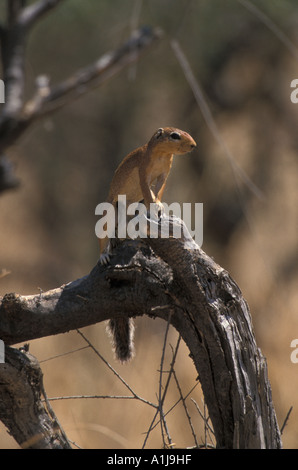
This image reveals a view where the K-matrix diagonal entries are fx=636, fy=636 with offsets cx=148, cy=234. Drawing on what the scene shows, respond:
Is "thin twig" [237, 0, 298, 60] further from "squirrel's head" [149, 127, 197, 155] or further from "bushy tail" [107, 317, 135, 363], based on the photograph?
"bushy tail" [107, 317, 135, 363]

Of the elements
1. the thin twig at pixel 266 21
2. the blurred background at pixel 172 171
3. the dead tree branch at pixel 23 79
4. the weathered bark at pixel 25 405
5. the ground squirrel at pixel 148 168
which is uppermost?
the blurred background at pixel 172 171

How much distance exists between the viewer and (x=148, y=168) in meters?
2.09

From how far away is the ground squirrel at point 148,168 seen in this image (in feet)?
6.79

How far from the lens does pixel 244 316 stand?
2.18 metres

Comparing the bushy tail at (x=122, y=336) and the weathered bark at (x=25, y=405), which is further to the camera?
the bushy tail at (x=122, y=336)

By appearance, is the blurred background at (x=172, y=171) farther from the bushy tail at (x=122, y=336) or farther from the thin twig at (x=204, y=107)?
the thin twig at (x=204, y=107)

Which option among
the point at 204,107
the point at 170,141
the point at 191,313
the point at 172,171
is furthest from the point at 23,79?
the point at 172,171

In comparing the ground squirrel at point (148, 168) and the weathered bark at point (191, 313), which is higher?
the ground squirrel at point (148, 168)

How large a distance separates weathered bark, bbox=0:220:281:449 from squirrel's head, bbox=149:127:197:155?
293 millimetres

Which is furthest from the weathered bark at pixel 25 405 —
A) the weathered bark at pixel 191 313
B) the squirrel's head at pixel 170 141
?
the squirrel's head at pixel 170 141

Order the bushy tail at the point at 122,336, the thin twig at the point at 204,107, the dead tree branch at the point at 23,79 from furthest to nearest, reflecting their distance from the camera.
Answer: the bushy tail at the point at 122,336
the thin twig at the point at 204,107
the dead tree branch at the point at 23,79

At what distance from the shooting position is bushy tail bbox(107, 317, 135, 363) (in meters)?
2.53

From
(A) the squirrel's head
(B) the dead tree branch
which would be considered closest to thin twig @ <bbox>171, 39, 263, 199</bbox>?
(B) the dead tree branch
